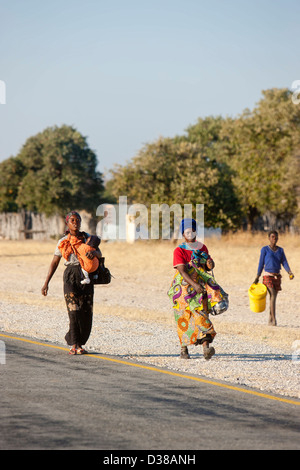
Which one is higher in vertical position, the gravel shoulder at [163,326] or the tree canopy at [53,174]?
the tree canopy at [53,174]

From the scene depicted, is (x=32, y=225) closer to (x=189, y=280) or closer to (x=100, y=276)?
(x=100, y=276)

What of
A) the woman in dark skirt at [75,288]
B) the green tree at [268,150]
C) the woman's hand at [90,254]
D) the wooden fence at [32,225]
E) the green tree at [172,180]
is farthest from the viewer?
the wooden fence at [32,225]

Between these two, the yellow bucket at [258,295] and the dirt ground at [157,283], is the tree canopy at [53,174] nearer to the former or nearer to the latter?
the dirt ground at [157,283]

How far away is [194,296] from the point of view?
34.7 ft

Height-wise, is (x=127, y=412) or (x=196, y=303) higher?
(x=196, y=303)

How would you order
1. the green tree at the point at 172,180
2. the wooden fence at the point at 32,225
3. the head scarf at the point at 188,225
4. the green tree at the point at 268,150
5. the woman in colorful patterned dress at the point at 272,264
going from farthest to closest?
the wooden fence at the point at 32,225 < the green tree at the point at 268,150 < the green tree at the point at 172,180 < the woman in colorful patterned dress at the point at 272,264 < the head scarf at the point at 188,225

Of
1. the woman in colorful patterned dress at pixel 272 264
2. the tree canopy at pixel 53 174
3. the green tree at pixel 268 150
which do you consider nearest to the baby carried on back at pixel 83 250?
the woman in colorful patterned dress at pixel 272 264

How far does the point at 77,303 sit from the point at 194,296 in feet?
5.63

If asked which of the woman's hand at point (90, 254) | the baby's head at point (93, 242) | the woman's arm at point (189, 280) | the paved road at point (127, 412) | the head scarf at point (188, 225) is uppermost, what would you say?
the head scarf at point (188, 225)

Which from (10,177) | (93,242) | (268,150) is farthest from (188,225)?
(10,177)

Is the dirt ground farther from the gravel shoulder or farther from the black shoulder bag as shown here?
the black shoulder bag

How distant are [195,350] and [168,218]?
3811cm

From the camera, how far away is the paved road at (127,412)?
6.22 metres

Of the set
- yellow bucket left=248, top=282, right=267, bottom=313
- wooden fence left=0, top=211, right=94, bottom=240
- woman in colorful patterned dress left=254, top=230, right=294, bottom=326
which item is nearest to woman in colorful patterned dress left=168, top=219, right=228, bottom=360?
woman in colorful patterned dress left=254, top=230, right=294, bottom=326
